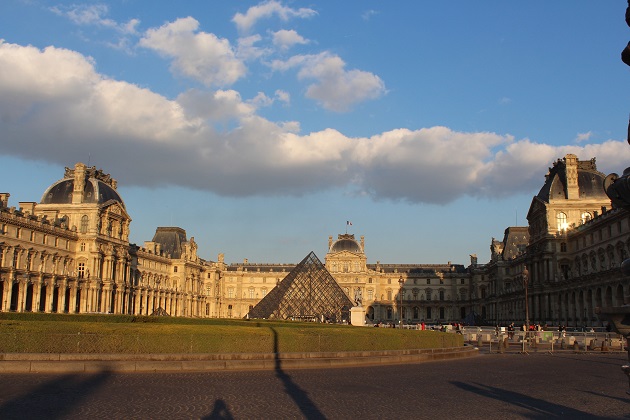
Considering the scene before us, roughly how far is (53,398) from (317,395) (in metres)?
5.51

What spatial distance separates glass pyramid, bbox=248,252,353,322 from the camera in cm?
5506

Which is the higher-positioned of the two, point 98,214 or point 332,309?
point 98,214

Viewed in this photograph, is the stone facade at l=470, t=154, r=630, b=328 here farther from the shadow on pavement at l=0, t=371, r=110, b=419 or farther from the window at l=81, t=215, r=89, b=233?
the window at l=81, t=215, r=89, b=233

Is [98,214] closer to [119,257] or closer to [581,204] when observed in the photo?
[119,257]

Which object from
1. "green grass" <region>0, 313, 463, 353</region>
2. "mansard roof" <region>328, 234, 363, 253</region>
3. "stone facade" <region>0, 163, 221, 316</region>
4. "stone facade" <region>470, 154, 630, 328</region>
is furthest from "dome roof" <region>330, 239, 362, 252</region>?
"green grass" <region>0, 313, 463, 353</region>

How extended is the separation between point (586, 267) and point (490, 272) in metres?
39.7

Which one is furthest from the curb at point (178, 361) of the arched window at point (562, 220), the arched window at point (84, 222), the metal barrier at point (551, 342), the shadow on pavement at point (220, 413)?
the arched window at point (84, 222)

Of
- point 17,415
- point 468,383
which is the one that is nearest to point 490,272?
point 468,383

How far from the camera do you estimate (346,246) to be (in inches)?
4700

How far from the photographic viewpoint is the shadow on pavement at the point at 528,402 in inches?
468

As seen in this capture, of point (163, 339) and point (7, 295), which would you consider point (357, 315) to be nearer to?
point (163, 339)

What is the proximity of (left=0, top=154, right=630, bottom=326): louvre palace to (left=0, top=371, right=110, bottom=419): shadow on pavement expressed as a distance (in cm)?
3137

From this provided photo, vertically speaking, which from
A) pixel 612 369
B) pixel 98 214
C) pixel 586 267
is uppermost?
pixel 98 214

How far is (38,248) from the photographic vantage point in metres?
63.2
